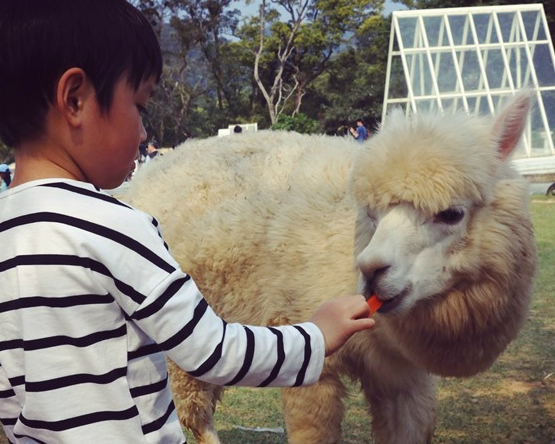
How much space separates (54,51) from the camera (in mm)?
1554

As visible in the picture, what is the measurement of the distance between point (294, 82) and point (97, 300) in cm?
4127

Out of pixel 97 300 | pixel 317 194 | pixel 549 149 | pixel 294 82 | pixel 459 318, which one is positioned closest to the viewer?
pixel 97 300

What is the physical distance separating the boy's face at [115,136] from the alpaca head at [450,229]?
3.69 feet

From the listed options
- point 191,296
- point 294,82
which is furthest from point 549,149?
point 294,82

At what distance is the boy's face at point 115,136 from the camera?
1.62 meters

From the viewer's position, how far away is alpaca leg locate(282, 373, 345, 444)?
321 cm

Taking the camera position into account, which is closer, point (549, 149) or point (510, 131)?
point (510, 131)

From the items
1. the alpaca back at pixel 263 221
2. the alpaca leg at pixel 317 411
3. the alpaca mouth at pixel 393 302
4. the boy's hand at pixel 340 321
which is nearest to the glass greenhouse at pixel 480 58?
the alpaca back at pixel 263 221

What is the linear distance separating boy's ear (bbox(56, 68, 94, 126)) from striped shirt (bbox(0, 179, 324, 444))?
0.14 m

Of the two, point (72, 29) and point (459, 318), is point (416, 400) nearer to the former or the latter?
point (459, 318)

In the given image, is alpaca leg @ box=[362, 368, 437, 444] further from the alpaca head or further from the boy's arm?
the boy's arm

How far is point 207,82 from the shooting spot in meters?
43.8

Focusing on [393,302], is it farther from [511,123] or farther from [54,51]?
[54,51]

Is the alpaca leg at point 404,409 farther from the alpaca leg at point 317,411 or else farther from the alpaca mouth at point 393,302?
the alpaca mouth at point 393,302
